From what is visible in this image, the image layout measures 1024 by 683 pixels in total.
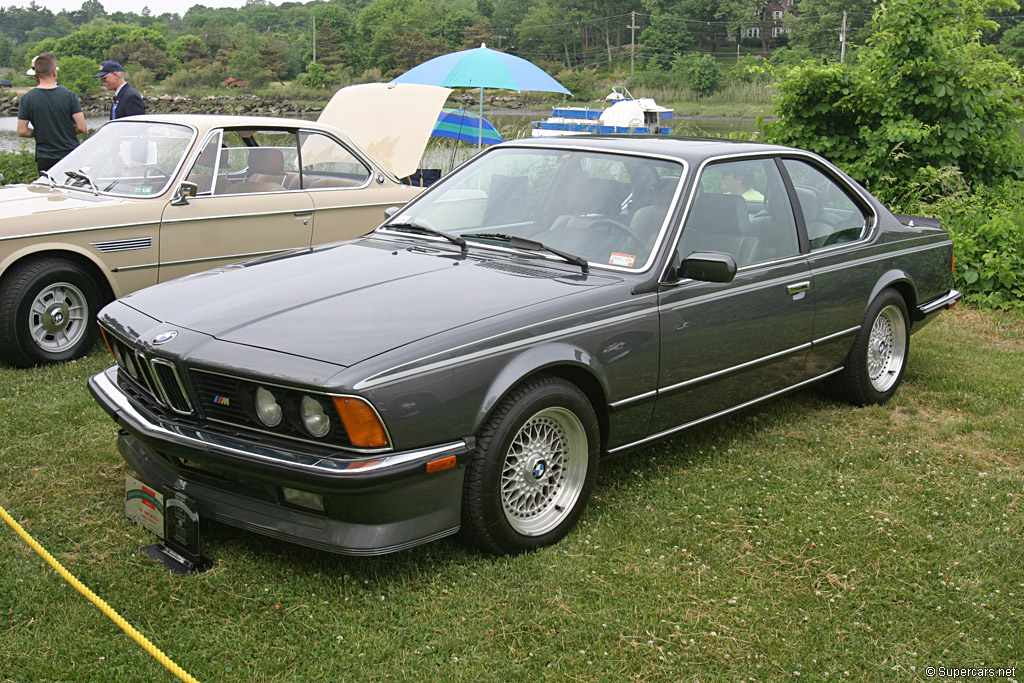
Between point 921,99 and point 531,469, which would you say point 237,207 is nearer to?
point 531,469

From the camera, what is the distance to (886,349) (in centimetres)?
584

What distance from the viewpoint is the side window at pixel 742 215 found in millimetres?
4414

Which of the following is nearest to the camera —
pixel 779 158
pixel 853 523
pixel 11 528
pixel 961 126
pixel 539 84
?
pixel 11 528

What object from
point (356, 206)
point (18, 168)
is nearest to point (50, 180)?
point (356, 206)

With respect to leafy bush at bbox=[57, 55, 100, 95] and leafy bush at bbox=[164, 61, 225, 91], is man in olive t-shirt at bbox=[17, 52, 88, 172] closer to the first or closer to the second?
leafy bush at bbox=[57, 55, 100, 95]

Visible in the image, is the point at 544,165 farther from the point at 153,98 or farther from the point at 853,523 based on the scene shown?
the point at 153,98

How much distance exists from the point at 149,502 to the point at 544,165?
245 cm

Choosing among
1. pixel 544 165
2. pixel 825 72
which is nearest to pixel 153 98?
pixel 825 72

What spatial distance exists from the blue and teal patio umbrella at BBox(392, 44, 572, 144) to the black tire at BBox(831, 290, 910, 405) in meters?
7.79

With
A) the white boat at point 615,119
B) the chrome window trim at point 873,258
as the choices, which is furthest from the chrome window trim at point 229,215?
the white boat at point 615,119

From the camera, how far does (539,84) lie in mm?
13266

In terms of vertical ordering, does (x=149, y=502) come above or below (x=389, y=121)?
below

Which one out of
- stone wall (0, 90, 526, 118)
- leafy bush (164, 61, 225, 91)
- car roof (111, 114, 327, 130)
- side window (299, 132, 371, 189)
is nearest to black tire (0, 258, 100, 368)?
car roof (111, 114, 327, 130)

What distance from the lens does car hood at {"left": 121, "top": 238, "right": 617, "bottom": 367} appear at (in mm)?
3318
